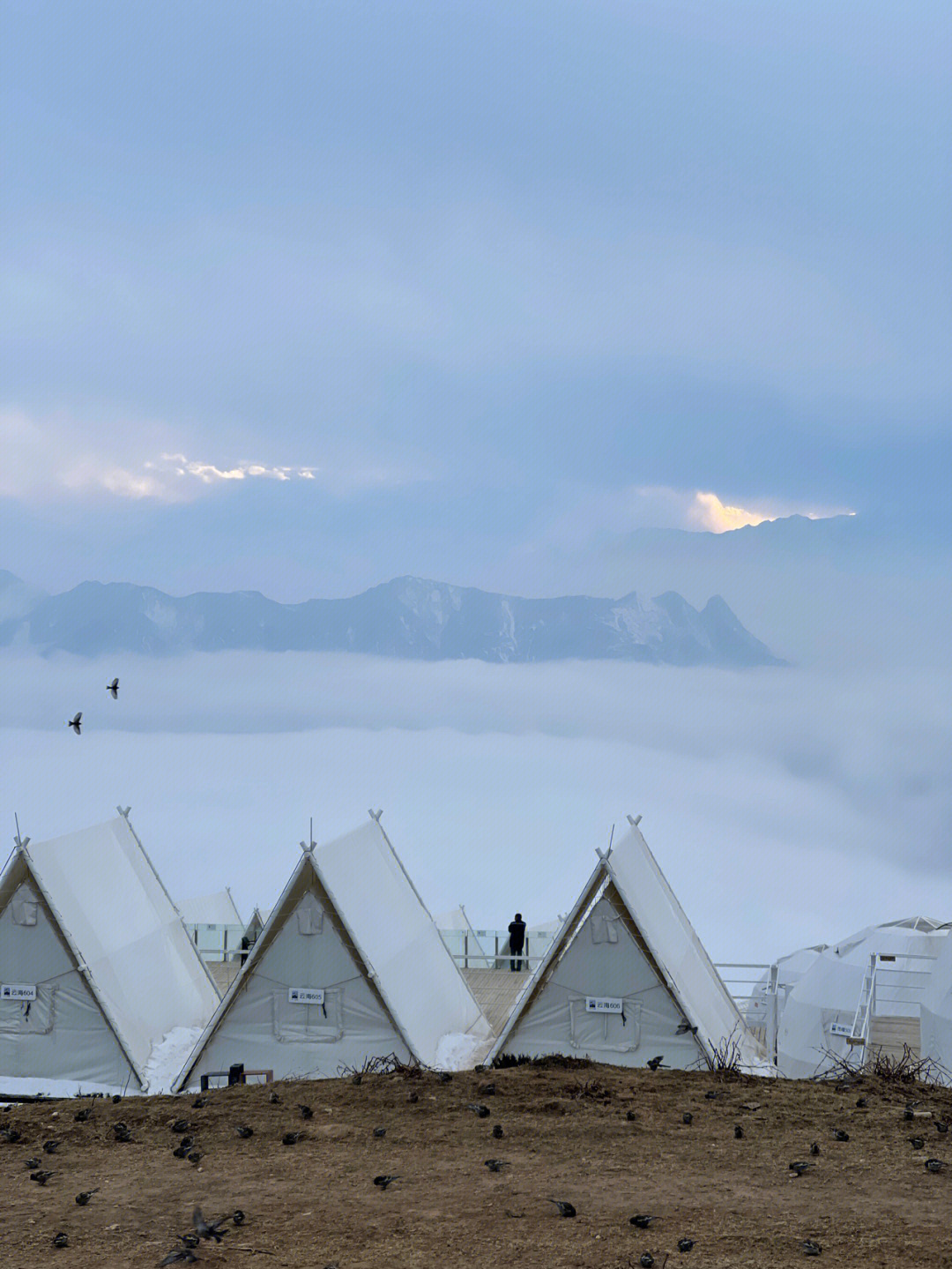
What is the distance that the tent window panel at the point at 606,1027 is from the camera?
19062mm

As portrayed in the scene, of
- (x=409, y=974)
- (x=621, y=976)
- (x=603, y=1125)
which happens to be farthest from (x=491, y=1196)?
(x=409, y=974)

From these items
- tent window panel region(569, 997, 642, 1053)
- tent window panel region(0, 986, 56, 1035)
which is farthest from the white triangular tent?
tent window panel region(569, 997, 642, 1053)

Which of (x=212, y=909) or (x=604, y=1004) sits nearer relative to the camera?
(x=604, y=1004)

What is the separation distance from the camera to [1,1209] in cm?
828

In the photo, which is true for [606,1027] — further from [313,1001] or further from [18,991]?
[18,991]

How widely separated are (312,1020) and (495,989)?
976 centimetres

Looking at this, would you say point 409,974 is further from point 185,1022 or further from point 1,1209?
point 1,1209

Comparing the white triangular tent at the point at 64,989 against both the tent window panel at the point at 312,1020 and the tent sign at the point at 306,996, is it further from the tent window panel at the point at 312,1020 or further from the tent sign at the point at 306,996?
the tent sign at the point at 306,996

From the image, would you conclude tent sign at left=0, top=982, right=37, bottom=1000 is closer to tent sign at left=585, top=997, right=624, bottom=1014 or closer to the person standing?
tent sign at left=585, top=997, right=624, bottom=1014

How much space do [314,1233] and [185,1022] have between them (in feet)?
51.5

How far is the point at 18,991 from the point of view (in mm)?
20422

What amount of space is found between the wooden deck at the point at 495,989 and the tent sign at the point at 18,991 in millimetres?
8356

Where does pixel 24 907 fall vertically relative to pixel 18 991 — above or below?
above

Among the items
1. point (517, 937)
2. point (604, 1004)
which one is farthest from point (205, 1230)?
point (517, 937)
